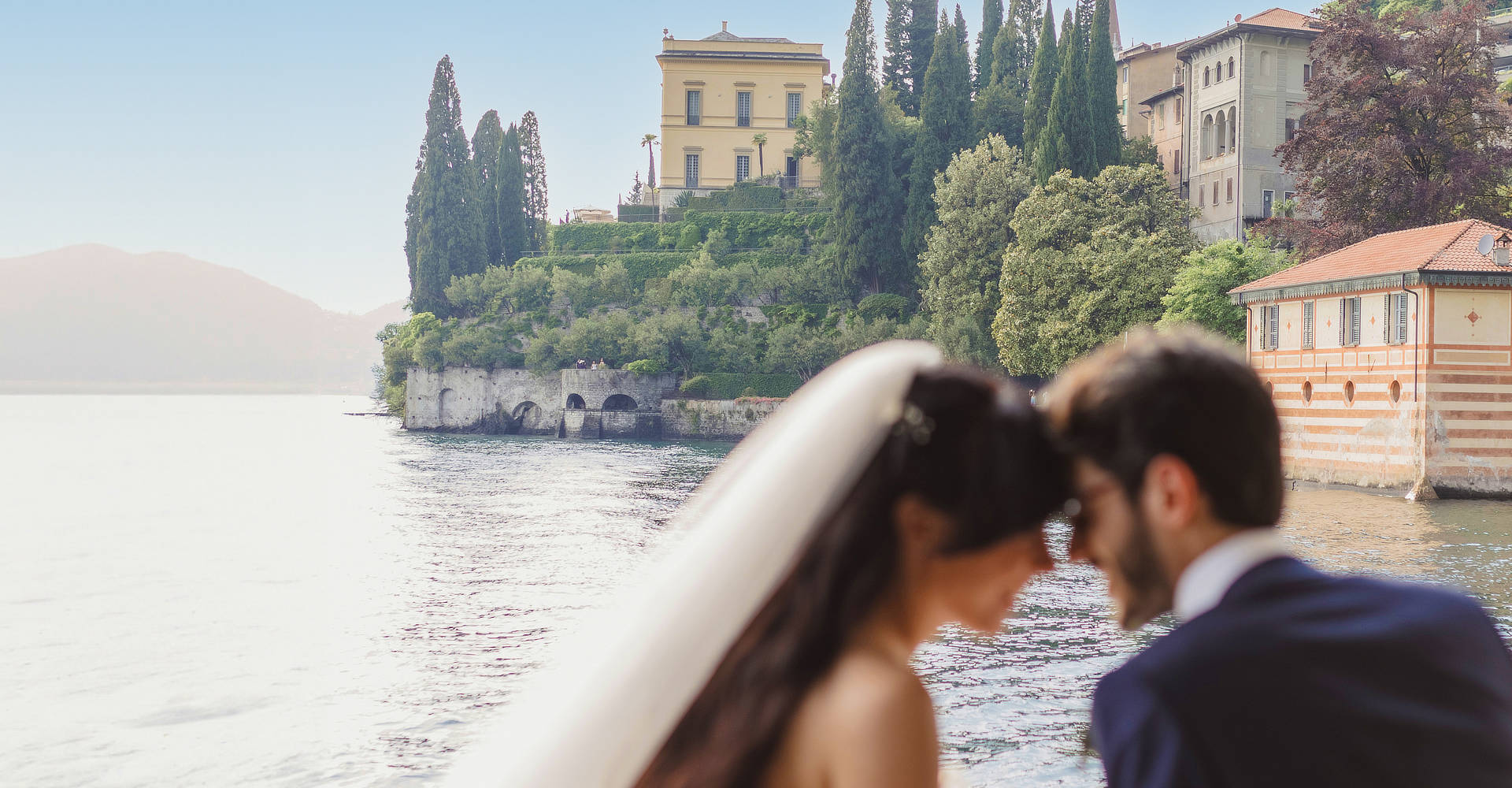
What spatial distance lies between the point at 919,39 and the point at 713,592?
238 ft

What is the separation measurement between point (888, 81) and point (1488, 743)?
238 feet

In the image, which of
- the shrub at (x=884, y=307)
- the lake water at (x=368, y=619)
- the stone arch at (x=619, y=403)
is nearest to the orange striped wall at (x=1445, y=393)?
the lake water at (x=368, y=619)

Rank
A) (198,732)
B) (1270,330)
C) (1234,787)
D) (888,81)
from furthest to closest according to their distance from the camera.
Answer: (888,81) → (1270,330) → (198,732) → (1234,787)

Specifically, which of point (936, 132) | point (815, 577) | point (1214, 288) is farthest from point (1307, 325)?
point (815, 577)

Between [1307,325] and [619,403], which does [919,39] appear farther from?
[1307,325]

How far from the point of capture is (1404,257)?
94.1 ft

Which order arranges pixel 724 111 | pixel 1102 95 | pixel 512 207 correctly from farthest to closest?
pixel 724 111
pixel 512 207
pixel 1102 95

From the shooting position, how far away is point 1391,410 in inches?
1153

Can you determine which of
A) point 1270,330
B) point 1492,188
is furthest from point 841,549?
point 1492,188

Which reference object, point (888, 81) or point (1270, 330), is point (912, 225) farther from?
point (1270, 330)

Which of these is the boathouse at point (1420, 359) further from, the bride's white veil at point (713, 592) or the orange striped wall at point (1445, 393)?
the bride's white veil at point (713, 592)

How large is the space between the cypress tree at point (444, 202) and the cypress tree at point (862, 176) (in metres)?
22.3

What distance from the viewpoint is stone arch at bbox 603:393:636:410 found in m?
61.2

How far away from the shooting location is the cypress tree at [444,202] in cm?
6912
